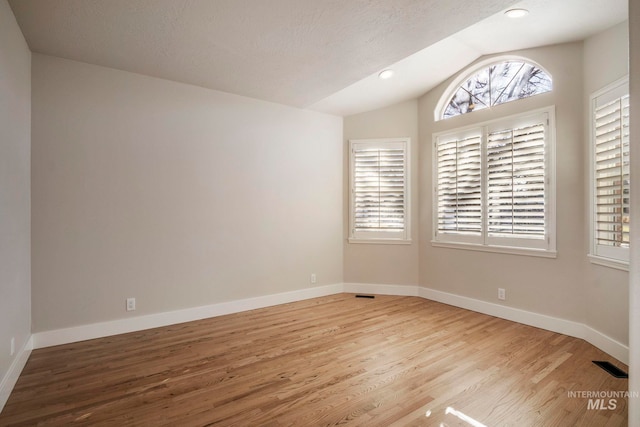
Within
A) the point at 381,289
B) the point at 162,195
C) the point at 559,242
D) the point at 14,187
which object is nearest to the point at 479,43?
the point at 559,242

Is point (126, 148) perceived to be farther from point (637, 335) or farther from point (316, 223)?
point (637, 335)

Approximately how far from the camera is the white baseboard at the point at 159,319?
3.05 m

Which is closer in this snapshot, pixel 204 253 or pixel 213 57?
pixel 213 57

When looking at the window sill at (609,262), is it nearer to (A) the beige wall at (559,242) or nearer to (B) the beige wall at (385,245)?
(A) the beige wall at (559,242)

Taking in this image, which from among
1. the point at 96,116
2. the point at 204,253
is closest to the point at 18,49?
the point at 96,116

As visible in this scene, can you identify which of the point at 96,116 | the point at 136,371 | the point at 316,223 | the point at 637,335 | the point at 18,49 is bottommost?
the point at 136,371

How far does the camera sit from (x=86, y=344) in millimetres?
3068

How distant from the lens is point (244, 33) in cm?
266

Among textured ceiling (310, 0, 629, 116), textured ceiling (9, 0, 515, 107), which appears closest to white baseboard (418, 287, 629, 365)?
textured ceiling (310, 0, 629, 116)

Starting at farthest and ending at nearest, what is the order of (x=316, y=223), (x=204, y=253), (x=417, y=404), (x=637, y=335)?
(x=316, y=223) < (x=204, y=253) < (x=417, y=404) < (x=637, y=335)

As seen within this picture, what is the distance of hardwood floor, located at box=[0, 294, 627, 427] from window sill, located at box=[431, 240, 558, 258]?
80 centimetres

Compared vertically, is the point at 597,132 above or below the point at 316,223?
above

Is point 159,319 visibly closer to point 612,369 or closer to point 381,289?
point 381,289

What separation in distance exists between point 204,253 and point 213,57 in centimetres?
215
